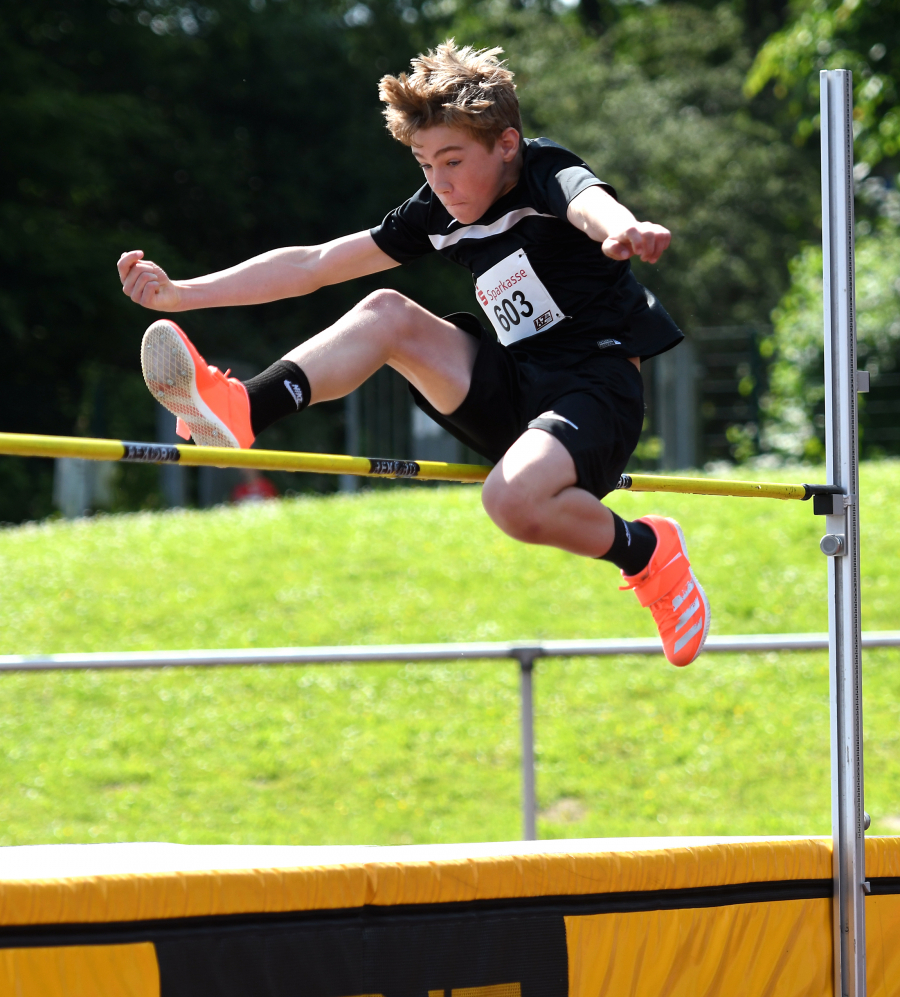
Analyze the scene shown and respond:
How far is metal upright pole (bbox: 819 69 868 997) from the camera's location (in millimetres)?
2969

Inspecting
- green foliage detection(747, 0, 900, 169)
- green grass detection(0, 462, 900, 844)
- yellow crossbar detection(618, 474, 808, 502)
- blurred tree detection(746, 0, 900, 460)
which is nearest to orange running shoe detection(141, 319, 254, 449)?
yellow crossbar detection(618, 474, 808, 502)

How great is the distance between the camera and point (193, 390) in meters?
2.67

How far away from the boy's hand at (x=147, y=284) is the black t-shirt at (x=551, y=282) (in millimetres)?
721

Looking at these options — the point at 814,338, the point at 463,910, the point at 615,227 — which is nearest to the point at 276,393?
the point at 615,227

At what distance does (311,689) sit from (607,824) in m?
2.16

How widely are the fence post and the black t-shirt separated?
1.41 meters

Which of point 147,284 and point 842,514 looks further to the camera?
point 842,514

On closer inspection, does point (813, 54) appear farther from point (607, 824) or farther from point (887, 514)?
point (607, 824)

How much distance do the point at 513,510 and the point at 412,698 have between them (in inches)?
189

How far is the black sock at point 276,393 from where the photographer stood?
9.32 feet

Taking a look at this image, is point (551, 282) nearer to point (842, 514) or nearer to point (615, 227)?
point (615, 227)

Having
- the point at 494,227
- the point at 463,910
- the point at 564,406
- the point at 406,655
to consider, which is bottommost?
the point at 463,910

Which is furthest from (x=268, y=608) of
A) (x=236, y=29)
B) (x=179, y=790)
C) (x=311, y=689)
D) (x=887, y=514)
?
(x=236, y=29)

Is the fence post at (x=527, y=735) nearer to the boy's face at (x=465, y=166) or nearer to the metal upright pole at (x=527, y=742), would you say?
the metal upright pole at (x=527, y=742)
